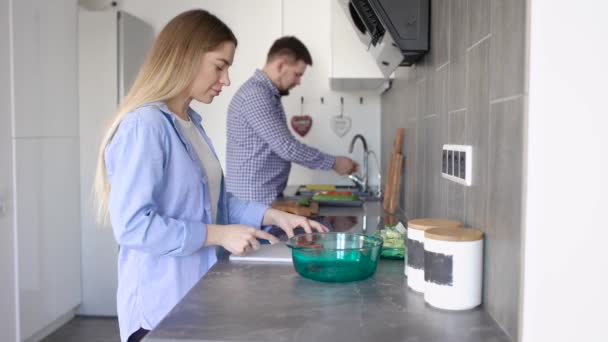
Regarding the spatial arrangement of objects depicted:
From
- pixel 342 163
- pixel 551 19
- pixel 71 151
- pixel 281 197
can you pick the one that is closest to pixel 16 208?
pixel 71 151

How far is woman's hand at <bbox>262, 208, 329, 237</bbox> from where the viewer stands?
60.7 inches

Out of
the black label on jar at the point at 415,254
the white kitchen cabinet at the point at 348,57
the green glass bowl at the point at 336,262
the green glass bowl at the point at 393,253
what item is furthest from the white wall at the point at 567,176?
the white kitchen cabinet at the point at 348,57

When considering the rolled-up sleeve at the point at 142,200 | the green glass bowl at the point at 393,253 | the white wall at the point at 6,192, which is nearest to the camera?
the rolled-up sleeve at the point at 142,200

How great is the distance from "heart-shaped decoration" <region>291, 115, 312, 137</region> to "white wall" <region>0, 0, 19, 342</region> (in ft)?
5.79

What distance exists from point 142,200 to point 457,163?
0.69 m

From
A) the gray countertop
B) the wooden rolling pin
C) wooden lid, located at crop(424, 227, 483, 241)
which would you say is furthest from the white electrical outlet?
the wooden rolling pin

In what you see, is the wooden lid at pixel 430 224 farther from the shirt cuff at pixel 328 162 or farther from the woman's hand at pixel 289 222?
the shirt cuff at pixel 328 162

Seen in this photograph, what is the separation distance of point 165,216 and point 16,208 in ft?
5.45

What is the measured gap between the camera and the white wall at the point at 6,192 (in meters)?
2.49

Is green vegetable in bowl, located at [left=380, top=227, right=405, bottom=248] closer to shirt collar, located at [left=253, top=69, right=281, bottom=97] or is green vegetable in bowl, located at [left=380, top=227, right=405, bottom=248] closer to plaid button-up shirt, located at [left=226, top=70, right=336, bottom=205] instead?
plaid button-up shirt, located at [left=226, top=70, right=336, bottom=205]

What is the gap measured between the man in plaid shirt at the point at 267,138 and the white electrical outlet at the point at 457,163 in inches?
49.5

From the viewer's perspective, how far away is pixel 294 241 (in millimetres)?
1335

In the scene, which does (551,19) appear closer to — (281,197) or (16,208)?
(281,197)

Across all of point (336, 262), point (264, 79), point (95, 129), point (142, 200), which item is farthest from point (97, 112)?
point (336, 262)
